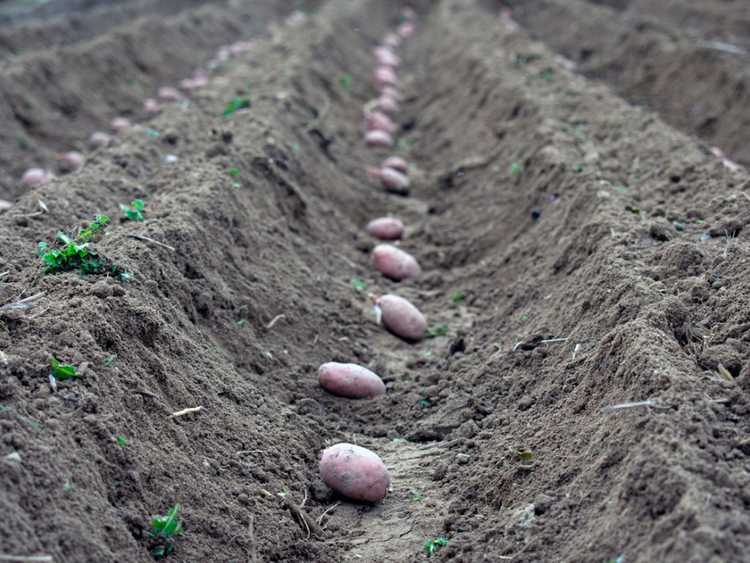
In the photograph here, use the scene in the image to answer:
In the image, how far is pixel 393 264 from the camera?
6.29 meters

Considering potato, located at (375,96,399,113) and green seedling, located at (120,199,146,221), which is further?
potato, located at (375,96,399,113)

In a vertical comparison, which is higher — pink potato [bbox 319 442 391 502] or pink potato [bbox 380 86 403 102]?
pink potato [bbox 319 442 391 502]

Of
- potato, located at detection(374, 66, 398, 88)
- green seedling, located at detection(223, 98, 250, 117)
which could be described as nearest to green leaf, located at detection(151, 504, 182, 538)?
green seedling, located at detection(223, 98, 250, 117)

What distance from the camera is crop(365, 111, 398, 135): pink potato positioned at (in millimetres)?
9555

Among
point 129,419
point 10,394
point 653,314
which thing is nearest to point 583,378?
point 653,314

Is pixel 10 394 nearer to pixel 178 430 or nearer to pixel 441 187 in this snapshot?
pixel 178 430

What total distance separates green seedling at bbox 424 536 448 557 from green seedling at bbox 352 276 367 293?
2564mm

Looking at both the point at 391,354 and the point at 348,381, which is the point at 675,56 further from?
the point at 348,381

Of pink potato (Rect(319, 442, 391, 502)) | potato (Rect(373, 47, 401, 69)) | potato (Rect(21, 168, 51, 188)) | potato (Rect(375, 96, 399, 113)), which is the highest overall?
pink potato (Rect(319, 442, 391, 502))

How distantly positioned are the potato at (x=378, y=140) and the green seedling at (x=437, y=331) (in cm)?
403

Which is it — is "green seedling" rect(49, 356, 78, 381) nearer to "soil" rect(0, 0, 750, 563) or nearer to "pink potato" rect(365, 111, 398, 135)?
"soil" rect(0, 0, 750, 563)

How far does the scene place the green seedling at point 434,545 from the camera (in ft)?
11.7

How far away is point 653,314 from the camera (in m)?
3.87

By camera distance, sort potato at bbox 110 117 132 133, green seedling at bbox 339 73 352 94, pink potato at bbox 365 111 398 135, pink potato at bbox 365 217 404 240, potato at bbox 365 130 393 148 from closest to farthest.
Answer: pink potato at bbox 365 217 404 240 → potato at bbox 365 130 393 148 → pink potato at bbox 365 111 398 135 → potato at bbox 110 117 132 133 → green seedling at bbox 339 73 352 94
